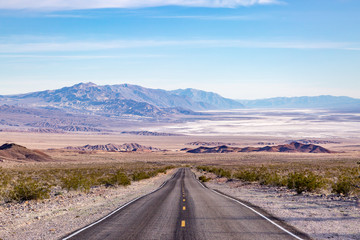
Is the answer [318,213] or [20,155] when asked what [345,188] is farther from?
[20,155]

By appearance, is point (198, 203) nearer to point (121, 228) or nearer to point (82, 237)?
point (121, 228)

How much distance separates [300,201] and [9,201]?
16342mm

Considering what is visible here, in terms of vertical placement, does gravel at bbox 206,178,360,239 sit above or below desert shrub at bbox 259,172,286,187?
above

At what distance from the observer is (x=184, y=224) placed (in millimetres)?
13633

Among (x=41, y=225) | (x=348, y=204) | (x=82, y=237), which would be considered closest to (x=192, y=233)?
(x=82, y=237)

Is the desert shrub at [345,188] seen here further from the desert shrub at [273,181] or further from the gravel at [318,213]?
the desert shrub at [273,181]

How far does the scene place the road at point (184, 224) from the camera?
11.9 metres

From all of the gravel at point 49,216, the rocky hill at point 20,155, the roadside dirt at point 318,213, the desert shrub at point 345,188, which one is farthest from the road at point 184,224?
the rocky hill at point 20,155

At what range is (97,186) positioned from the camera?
107ft

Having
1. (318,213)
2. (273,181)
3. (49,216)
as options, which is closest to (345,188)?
(318,213)

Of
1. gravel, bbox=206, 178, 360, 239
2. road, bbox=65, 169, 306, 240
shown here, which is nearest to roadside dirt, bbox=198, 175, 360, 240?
gravel, bbox=206, 178, 360, 239

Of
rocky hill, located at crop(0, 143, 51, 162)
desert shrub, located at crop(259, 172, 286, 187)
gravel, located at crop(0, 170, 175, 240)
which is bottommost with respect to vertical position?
rocky hill, located at crop(0, 143, 51, 162)

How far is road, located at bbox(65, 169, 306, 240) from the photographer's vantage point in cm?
1185

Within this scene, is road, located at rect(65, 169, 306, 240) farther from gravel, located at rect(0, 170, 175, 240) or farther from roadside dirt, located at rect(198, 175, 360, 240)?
roadside dirt, located at rect(198, 175, 360, 240)
